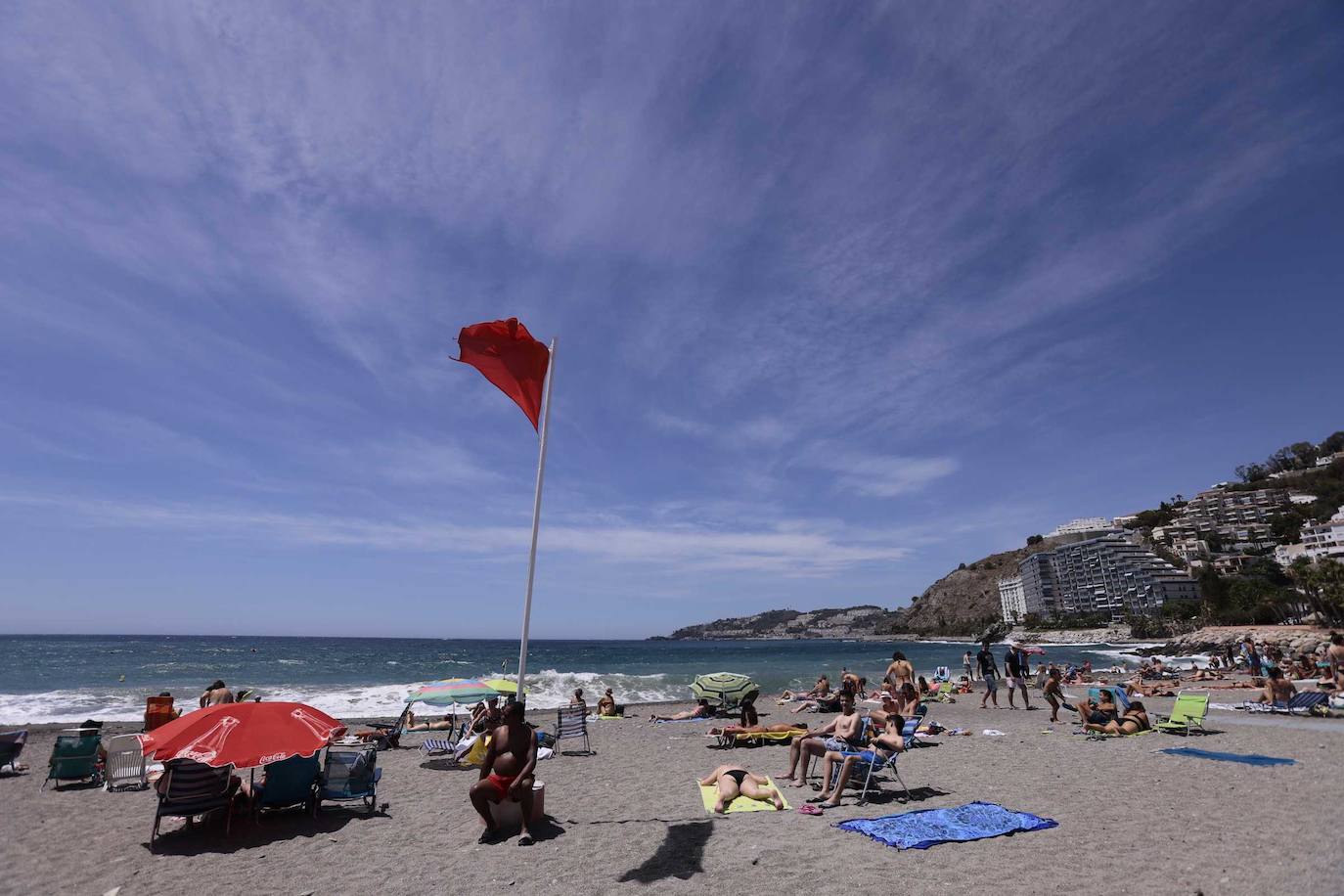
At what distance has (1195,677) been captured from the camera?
94.3 feet

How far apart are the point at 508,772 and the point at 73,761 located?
8.68m

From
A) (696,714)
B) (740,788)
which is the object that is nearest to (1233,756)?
(740,788)

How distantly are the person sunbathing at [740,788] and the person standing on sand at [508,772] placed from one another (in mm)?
2324

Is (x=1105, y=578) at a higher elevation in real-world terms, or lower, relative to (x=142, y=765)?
higher

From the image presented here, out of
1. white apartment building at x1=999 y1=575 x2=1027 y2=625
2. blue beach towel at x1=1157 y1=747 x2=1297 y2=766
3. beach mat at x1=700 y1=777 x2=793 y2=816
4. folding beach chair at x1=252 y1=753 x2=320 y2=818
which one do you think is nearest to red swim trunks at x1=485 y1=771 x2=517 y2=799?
beach mat at x1=700 y1=777 x2=793 y2=816

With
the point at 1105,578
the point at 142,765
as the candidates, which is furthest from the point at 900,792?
the point at 1105,578

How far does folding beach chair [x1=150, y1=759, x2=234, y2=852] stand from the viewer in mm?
7312

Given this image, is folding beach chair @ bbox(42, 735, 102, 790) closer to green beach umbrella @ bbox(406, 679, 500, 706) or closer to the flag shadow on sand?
green beach umbrella @ bbox(406, 679, 500, 706)

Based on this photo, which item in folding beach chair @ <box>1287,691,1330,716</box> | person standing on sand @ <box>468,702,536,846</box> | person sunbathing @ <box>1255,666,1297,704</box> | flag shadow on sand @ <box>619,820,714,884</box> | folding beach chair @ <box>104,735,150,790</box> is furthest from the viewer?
person sunbathing @ <box>1255,666,1297,704</box>

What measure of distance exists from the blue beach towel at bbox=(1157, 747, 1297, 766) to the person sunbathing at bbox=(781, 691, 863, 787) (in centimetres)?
587

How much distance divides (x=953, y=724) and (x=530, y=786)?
40.7 ft

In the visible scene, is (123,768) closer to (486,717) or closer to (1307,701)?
(486,717)

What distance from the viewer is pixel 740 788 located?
8.14 metres

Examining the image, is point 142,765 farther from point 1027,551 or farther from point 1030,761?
point 1027,551
